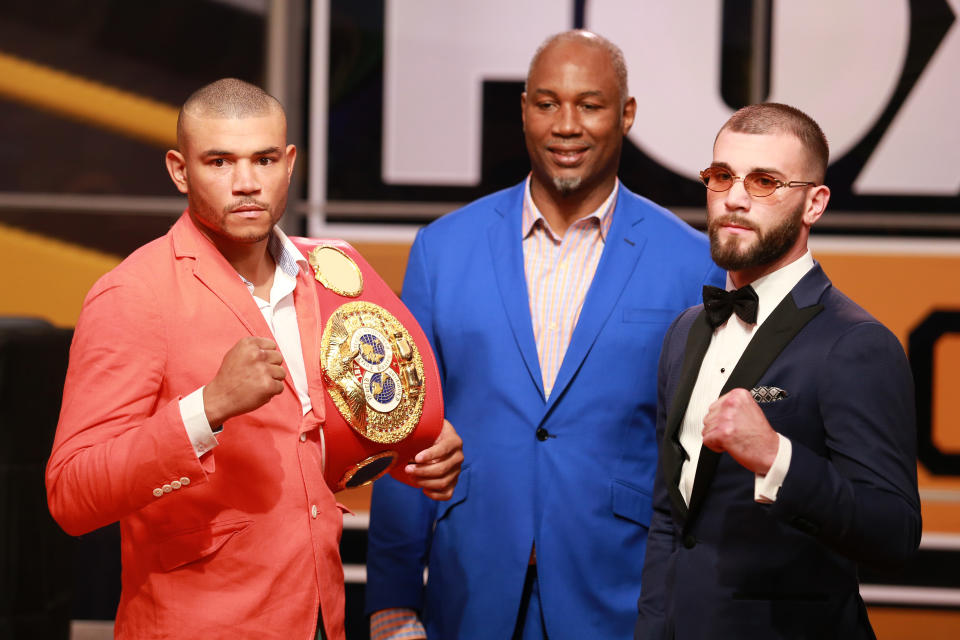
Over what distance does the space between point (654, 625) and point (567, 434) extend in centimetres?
61

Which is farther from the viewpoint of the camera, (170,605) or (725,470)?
(725,470)

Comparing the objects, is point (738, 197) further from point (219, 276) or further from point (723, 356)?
point (219, 276)

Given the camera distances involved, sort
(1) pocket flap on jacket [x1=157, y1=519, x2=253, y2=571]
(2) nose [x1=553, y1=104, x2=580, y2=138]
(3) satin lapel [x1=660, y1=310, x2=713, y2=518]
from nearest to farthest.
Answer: (1) pocket flap on jacket [x1=157, y1=519, x2=253, y2=571] → (3) satin lapel [x1=660, y1=310, x2=713, y2=518] → (2) nose [x1=553, y1=104, x2=580, y2=138]

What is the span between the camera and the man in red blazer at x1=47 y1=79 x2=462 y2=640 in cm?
A: 172

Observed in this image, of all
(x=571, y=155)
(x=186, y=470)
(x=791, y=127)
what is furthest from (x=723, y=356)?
(x=186, y=470)

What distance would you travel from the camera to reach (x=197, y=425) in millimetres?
1711

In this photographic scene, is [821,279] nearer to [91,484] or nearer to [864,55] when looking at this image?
[91,484]

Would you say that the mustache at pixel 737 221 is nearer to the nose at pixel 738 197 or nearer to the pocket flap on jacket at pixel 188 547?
the nose at pixel 738 197

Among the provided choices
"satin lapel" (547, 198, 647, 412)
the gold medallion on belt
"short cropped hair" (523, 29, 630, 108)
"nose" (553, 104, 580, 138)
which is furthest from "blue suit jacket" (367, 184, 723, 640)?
the gold medallion on belt

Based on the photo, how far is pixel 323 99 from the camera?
3.98 meters

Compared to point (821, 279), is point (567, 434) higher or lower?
lower

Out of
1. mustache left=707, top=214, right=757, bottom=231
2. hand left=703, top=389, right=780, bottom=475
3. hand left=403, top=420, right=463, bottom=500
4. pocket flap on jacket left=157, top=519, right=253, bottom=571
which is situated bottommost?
pocket flap on jacket left=157, top=519, right=253, bottom=571

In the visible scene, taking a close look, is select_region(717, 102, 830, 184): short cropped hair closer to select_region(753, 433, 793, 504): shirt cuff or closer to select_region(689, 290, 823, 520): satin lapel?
select_region(689, 290, 823, 520): satin lapel

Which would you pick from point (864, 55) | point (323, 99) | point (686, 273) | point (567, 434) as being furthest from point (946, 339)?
point (323, 99)
